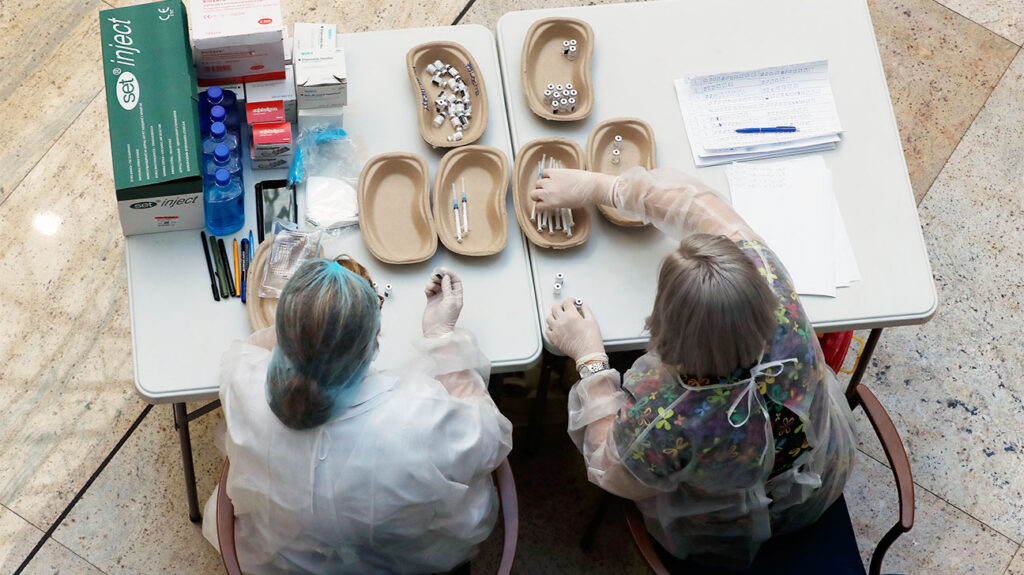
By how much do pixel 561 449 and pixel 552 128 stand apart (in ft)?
3.16

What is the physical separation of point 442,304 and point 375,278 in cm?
19

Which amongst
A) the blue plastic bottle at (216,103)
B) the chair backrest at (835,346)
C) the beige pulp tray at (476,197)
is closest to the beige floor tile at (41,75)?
the blue plastic bottle at (216,103)

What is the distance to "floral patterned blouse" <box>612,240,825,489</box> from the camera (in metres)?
1.62

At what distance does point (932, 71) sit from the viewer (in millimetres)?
3250

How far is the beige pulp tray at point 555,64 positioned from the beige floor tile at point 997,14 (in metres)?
1.81

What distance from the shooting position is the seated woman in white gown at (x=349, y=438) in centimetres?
150

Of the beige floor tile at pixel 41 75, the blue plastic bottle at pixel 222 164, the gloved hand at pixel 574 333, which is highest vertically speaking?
the beige floor tile at pixel 41 75

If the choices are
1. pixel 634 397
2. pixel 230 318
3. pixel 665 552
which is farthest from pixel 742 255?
pixel 230 318

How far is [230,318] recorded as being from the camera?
1.95m

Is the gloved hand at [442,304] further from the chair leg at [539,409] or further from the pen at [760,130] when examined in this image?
the pen at [760,130]

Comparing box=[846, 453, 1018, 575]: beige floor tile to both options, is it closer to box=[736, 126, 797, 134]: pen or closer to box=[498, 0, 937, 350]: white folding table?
box=[498, 0, 937, 350]: white folding table

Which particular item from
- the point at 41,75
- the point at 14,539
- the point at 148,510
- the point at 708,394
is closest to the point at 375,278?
the point at 708,394

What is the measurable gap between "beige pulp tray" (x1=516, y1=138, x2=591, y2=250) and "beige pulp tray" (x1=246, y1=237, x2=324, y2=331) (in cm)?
56

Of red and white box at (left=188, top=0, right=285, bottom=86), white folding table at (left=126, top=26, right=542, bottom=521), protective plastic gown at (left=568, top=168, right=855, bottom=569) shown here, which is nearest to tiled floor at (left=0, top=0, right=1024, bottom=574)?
white folding table at (left=126, top=26, right=542, bottom=521)
